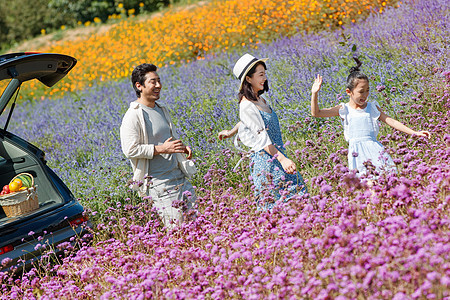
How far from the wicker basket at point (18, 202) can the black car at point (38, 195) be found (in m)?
0.05

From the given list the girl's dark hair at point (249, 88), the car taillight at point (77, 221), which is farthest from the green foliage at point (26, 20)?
the girl's dark hair at point (249, 88)

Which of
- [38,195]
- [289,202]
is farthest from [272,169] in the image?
[38,195]

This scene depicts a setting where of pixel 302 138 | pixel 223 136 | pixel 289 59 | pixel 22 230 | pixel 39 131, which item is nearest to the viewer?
pixel 22 230

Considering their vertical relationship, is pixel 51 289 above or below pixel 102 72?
below

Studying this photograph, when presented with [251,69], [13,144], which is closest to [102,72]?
[13,144]

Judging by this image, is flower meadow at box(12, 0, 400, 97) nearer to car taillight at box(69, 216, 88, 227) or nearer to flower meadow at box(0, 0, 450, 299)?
flower meadow at box(0, 0, 450, 299)

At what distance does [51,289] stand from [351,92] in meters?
2.71

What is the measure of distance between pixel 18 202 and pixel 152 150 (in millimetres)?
1260

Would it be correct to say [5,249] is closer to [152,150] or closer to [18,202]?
[18,202]

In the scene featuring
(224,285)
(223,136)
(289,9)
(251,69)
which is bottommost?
(224,285)

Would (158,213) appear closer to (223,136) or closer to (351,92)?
(223,136)

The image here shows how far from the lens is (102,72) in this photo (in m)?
14.6

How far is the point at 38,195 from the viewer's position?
16.3 ft

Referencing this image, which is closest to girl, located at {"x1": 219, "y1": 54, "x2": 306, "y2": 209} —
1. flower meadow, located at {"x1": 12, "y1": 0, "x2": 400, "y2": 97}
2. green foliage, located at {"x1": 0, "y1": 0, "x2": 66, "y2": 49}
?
flower meadow, located at {"x1": 12, "y1": 0, "x2": 400, "y2": 97}
